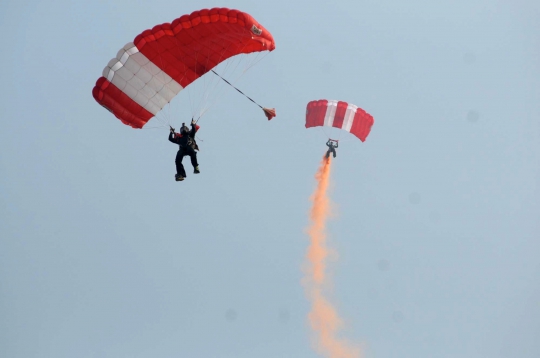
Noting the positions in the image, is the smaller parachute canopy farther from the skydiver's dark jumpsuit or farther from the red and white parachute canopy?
the skydiver's dark jumpsuit

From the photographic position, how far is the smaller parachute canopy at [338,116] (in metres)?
40.6

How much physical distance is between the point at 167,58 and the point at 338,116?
11.7 metres

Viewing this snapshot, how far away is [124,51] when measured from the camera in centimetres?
3009

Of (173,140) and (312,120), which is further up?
(312,120)

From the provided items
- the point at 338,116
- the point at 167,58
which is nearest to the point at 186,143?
the point at 167,58

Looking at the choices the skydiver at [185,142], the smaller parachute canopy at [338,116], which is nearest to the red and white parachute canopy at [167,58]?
the skydiver at [185,142]

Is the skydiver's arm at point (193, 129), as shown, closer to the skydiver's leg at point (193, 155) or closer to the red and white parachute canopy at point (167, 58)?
the skydiver's leg at point (193, 155)

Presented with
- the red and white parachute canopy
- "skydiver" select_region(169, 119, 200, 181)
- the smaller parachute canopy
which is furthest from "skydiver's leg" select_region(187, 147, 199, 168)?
the smaller parachute canopy

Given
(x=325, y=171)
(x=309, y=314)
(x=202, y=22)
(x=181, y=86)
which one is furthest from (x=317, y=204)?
(x=202, y=22)

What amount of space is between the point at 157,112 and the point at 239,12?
5.21 m

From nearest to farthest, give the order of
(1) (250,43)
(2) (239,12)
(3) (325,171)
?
(2) (239,12) < (1) (250,43) < (3) (325,171)

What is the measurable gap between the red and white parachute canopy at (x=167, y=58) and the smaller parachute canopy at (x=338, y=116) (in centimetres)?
1027

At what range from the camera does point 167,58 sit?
30.5m

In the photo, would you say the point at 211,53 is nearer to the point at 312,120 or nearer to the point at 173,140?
the point at 173,140
